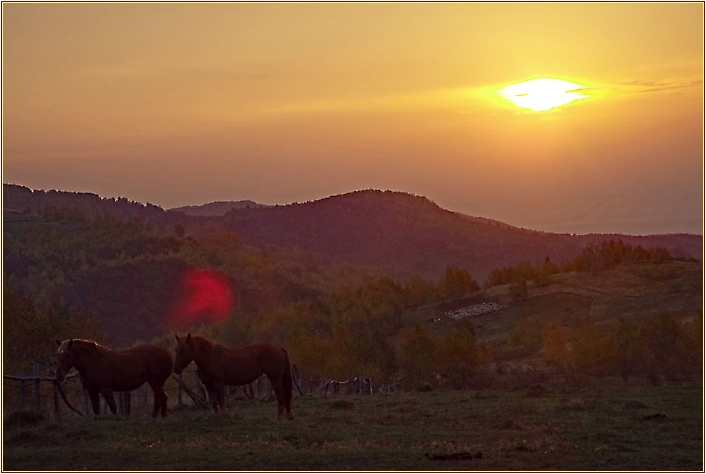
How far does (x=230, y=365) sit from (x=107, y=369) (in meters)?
3.06

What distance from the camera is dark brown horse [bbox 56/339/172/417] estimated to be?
2298 cm

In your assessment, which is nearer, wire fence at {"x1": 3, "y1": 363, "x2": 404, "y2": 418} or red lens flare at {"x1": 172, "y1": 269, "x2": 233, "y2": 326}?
wire fence at {"x1": 3, "y1": 363, "x2": 404, "y2": 418}

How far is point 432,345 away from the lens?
6581cm

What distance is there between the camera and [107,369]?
23312mm

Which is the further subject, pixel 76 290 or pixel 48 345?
pixel 76 290

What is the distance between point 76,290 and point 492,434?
158 meters

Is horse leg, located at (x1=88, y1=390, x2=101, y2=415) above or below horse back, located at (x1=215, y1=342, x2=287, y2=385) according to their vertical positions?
below

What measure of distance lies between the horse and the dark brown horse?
1.12 m

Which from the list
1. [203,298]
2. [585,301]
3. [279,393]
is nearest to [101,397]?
[279,393]

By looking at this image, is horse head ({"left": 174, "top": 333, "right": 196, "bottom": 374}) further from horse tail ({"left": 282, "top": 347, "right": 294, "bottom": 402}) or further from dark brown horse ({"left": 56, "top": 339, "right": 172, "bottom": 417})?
horse tail ({"left": 282, "top": 347, "right": 294, "bottom": 402})

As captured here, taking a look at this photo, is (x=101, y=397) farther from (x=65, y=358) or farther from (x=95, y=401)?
(x=65, y=358)

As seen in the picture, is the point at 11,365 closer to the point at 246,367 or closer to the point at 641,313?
the point at 246,367

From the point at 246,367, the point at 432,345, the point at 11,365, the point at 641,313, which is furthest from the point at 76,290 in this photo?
the point at 246,367

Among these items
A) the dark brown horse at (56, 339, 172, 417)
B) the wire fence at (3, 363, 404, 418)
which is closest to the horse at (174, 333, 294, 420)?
the dark brown horse at (56, 339, 172, 417)
